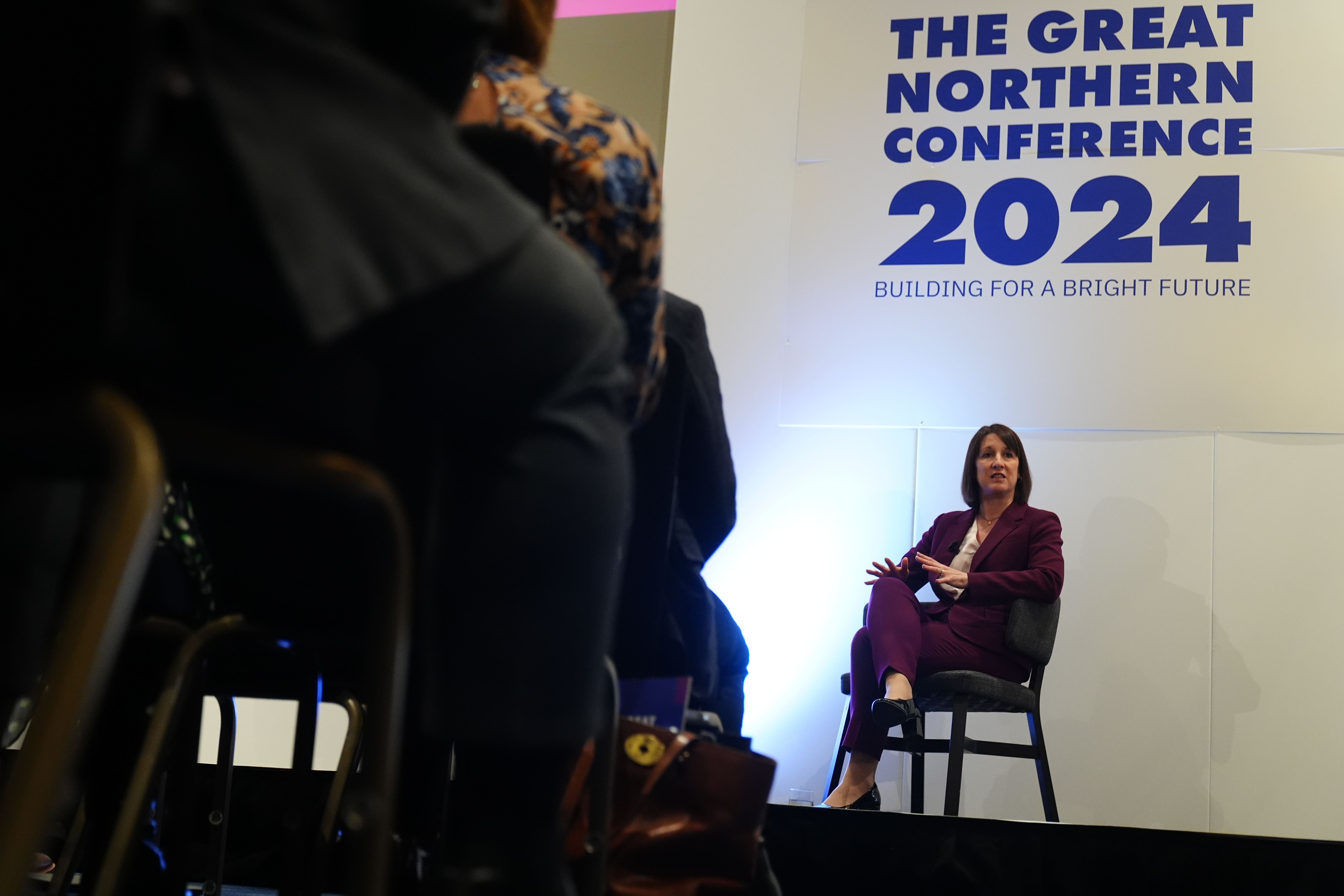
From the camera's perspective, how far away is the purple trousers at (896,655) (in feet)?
12.4

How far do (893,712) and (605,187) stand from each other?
9.85 ft

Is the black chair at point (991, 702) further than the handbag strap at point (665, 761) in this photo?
Yes

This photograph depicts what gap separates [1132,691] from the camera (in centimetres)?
438

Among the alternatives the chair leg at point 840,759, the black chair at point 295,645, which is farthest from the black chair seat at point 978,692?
the black chair at point 295,645

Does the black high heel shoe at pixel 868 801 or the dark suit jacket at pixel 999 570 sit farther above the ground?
the dark suit jacket at pixel 999 570

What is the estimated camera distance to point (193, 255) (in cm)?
53

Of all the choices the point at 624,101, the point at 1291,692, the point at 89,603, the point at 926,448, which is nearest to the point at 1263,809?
the point at 1291,692

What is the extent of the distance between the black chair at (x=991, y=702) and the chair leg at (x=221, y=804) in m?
2.36

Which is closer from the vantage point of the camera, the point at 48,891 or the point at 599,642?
the point at 599,642

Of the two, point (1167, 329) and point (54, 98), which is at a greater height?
point (1167, 329)

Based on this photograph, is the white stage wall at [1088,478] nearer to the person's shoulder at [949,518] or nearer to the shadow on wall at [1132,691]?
the shadow on wall at [1132,691]

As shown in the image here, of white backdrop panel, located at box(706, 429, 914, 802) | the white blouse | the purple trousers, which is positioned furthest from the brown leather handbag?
white backdrop panel, located at box(706, 429, 914, 802)

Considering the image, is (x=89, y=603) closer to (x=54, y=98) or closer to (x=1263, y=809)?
(x=54, y=98)

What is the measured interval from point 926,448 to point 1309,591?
4.92 feet
